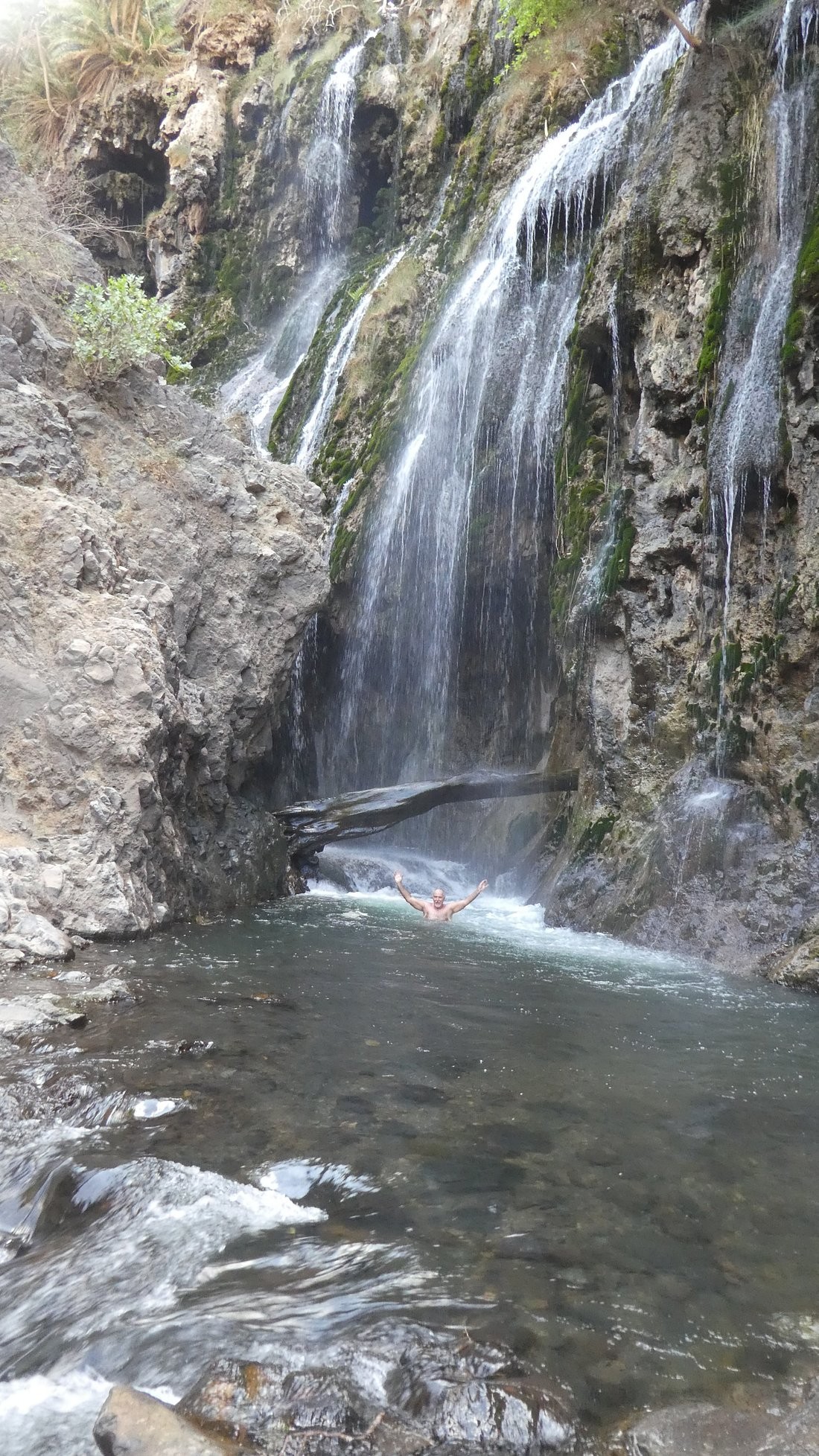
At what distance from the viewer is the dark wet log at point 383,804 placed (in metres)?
12.5

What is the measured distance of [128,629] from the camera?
877cm

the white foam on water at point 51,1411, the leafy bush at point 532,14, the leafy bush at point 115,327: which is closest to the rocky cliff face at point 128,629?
the leafy bush at point 115,327

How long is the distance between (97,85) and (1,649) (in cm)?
2492

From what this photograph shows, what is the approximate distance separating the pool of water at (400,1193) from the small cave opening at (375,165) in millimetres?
22472

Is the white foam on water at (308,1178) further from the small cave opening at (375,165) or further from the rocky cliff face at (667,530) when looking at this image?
the small cave opening at (375,165)

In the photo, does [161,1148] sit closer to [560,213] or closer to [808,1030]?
[808,1030]

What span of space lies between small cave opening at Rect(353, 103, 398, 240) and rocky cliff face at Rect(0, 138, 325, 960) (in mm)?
13469

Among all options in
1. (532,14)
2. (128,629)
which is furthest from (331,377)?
(128,629)

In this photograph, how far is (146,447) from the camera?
10.9 m

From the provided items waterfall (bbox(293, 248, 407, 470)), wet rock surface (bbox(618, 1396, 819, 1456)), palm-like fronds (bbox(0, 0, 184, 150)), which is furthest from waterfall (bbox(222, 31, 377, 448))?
wet rock surface (bbox(618, 1396, 819, 1456))

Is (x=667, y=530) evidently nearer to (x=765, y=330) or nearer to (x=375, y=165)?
(x=765, y=330)

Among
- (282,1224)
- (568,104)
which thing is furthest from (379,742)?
(282,1224)

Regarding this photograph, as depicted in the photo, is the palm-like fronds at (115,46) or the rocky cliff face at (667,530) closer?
the rocky cliff face at (667,530)

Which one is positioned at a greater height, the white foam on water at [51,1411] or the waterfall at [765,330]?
the waterfall at [765,330]
